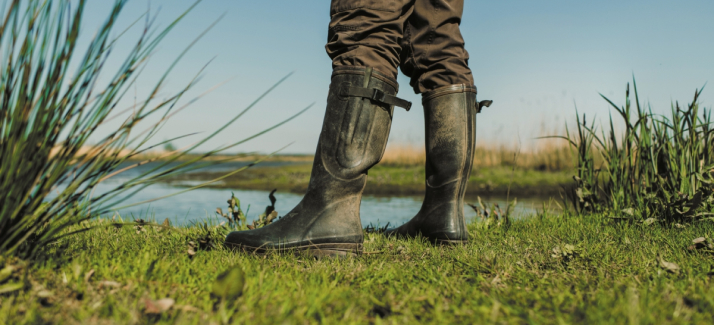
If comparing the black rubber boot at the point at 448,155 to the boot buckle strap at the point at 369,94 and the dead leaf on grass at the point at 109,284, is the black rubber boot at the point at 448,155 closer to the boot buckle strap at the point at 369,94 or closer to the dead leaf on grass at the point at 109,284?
the boot buckle strap at the point at 369,94

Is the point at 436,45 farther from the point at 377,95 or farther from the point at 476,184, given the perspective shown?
the point at 476,184

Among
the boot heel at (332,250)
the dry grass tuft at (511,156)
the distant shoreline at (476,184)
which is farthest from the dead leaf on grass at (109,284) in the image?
the dry grass tuft at (511,156)

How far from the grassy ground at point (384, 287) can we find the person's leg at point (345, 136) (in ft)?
0.44

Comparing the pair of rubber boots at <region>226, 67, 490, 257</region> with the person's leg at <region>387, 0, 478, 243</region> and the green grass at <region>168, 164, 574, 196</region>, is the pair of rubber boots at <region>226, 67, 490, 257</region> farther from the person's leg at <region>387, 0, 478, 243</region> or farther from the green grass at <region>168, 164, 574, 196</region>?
the green grass at <region>168, 164, 574, 196</region>

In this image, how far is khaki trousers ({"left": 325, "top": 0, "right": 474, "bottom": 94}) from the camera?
1666mm

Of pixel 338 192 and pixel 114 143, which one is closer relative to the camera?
pixel 114 143

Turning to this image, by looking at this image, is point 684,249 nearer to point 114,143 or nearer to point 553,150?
point 114,143

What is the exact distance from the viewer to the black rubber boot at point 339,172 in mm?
1668

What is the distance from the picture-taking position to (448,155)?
1.97 meters

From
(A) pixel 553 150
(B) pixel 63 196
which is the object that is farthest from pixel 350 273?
(A) pixel 553 150

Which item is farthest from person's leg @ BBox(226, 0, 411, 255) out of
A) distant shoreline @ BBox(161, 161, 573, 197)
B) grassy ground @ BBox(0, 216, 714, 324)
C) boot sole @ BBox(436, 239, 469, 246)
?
distant shoreline @ BBox(161, 161, 573, 197)

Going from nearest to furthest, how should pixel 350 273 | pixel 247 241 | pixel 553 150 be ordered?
pixel 350 273
pixel 247 241
pixel 553 150

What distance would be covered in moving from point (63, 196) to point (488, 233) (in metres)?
1.83

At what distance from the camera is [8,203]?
3.49ft
